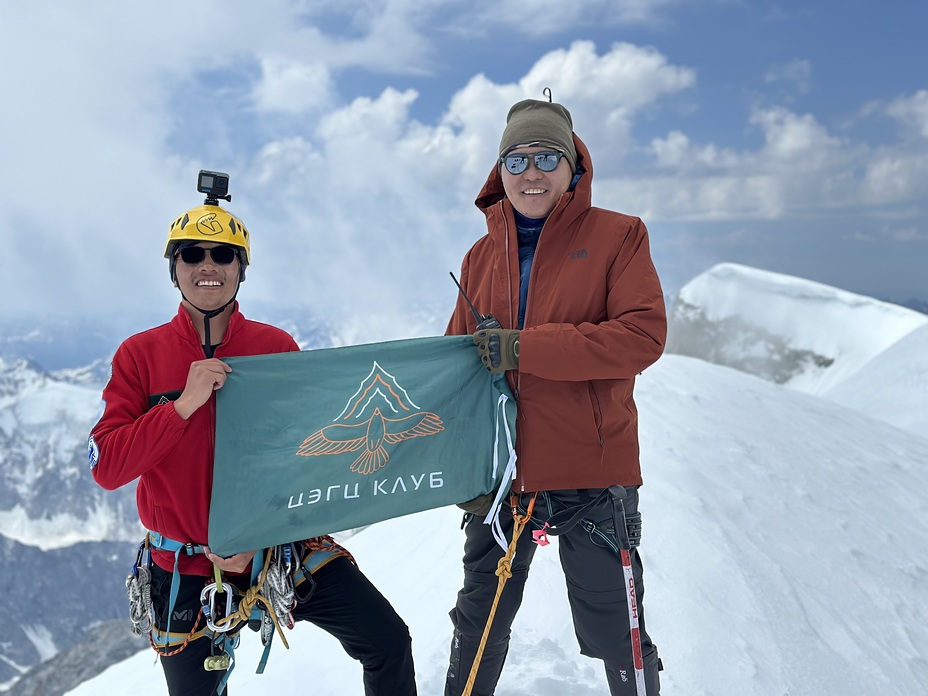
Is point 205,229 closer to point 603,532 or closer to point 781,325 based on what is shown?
point 603,532

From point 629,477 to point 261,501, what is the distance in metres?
2.21

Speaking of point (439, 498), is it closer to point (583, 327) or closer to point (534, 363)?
point (534, 363)

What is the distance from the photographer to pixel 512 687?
557cm

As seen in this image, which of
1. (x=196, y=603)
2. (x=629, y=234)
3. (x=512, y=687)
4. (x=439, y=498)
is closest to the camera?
(x=196, y=603)

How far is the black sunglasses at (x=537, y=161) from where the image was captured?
4074 mm

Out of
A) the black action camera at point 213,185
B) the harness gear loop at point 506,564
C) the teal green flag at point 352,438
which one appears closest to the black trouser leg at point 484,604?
the harness gear loop at point 506,564

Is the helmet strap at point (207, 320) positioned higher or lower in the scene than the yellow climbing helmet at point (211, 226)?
lower

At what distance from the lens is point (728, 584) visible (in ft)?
23.6

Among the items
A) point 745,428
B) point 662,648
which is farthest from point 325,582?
point 745,428

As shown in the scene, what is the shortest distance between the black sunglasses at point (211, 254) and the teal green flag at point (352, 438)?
59 cm

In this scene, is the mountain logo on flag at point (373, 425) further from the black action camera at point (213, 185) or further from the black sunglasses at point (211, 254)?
the black action camera at point (213, 185)

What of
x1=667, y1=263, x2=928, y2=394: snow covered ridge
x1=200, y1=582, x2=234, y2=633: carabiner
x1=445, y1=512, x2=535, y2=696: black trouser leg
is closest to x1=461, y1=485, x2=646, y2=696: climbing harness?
x1=445, y1=512, x2=535, y2=696: black trouser leg

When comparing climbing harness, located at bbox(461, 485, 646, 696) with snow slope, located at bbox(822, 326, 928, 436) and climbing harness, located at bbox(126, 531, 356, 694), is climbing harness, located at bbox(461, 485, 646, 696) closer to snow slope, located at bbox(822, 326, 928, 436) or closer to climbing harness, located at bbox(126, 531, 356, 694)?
climbing harness, located at bbox(126, 531, 356, 694)

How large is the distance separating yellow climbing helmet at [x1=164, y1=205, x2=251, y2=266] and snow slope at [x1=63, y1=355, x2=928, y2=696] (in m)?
4.01
